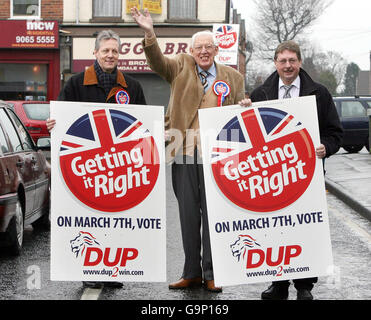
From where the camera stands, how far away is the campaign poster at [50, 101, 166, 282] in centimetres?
568

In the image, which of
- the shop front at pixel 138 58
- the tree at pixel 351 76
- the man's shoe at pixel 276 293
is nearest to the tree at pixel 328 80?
the tree at pixel 351 76

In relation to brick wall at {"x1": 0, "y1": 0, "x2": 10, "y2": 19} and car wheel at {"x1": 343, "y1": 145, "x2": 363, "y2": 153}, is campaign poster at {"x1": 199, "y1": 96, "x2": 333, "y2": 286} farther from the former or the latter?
brick wall at {"x1": 0, "y1": 0, "x2": 10, "y2": 19}

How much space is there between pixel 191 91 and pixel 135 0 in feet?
74.4

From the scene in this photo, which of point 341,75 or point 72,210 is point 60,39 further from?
point 341,75

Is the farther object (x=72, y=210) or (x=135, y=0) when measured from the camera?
(x=135, y=0)

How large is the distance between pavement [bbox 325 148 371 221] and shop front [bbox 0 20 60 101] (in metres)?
12.5

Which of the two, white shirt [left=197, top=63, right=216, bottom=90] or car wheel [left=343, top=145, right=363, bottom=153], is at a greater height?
white shirt [left=197, top=63, right=216, bottom=90]

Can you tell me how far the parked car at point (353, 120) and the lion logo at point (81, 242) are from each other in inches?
706

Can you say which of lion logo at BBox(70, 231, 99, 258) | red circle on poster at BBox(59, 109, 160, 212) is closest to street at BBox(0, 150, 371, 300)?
lion logo at BBox(70, 231, 99, 258)

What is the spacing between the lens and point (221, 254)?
555cm

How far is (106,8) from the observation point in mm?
28719

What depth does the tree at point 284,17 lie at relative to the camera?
5983cm
